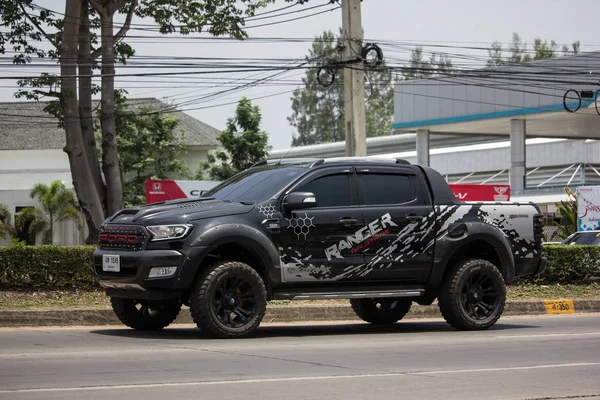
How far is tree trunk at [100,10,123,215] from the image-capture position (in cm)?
2336

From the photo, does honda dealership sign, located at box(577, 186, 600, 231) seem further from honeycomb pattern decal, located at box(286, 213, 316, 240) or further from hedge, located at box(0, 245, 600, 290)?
honeycomb pattern decal, located at box(286, 213, 316, 240)

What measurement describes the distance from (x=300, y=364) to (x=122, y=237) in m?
2.96

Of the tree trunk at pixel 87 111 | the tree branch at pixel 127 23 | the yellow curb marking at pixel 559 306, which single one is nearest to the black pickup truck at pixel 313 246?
the yellow curb marking at pixel 559 306

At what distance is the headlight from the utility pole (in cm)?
1075

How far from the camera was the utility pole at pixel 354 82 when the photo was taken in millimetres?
20672

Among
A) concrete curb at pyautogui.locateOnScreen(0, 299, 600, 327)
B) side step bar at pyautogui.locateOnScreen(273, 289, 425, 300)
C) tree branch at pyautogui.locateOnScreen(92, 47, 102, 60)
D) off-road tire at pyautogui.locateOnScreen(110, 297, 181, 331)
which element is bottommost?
concrete curb at pyautogui.locateOnScreen(0, 299, 600, 327)

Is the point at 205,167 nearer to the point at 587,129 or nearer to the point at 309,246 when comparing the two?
the point at 587,129

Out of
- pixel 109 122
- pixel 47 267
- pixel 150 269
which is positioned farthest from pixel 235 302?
pixel 109 122

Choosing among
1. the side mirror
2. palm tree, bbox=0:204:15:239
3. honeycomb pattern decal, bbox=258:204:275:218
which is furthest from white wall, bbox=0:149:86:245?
the side mirror

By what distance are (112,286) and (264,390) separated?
403 cm

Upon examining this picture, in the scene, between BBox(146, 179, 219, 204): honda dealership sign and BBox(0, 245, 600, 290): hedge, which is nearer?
BBox(0, 245, 600, 290): hedge

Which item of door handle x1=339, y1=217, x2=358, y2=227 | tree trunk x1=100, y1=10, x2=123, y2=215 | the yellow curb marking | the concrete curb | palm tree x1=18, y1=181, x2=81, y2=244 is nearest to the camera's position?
door handle x1=339, y1=217, x2=358, y2=227

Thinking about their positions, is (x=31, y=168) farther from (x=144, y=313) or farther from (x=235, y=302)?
(x=235, y=302)

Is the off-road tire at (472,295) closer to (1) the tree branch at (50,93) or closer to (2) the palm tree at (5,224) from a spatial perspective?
(1) the tree branch at (50,93)
